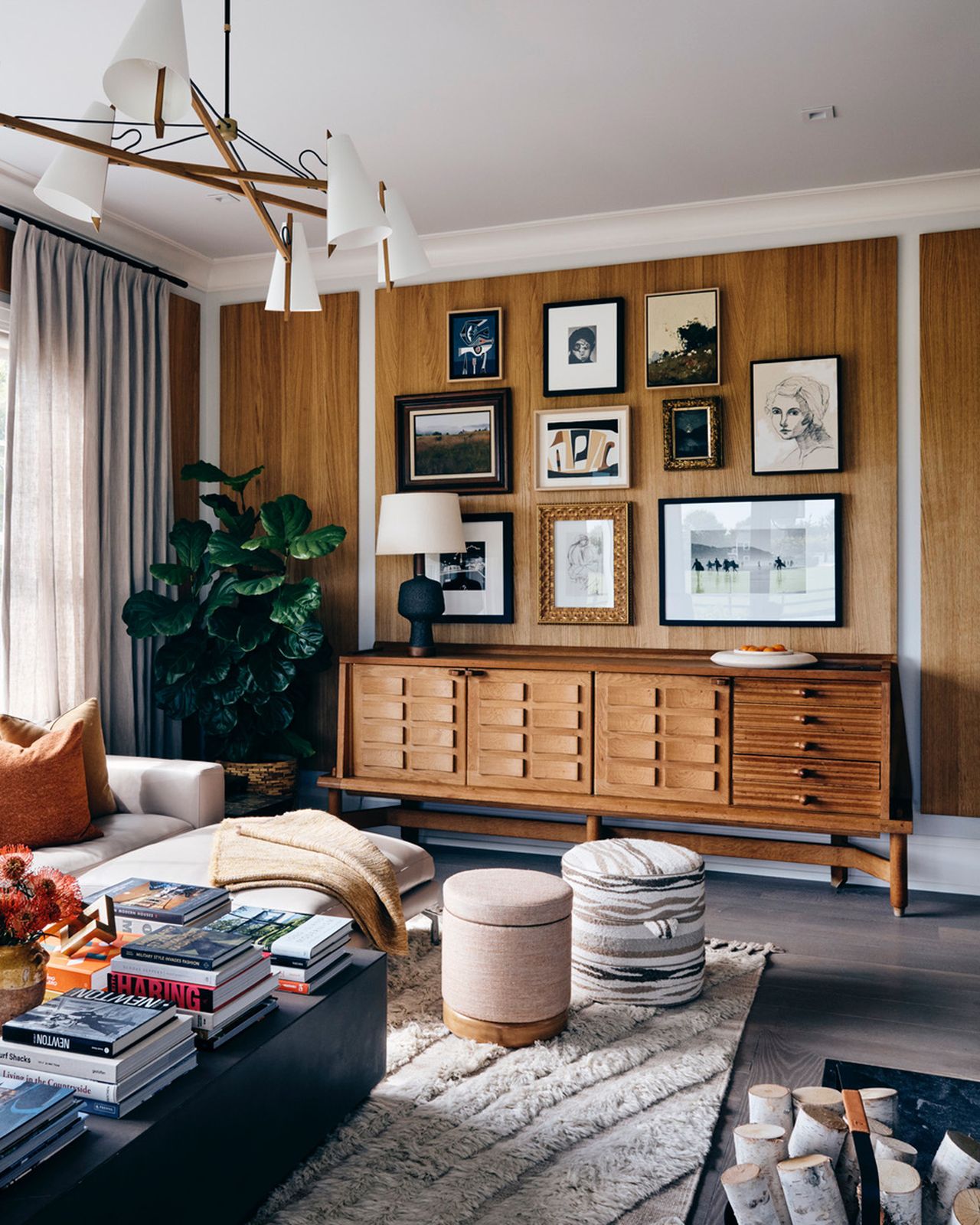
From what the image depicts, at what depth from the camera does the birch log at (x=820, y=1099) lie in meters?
1.57

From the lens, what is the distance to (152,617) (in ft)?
13.7

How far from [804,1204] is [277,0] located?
113 inches

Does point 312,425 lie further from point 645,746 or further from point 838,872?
point 838,872

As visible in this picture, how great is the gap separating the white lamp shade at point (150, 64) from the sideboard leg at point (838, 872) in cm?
332

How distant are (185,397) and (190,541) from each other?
85cm

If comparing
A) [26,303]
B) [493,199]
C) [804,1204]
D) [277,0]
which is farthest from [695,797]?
[26,303]

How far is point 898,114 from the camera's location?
3.22m

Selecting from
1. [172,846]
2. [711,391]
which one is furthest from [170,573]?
[711,391]

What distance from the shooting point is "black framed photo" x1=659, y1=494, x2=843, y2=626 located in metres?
3.91

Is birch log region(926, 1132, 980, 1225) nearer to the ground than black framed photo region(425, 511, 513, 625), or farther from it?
nearer to the ground

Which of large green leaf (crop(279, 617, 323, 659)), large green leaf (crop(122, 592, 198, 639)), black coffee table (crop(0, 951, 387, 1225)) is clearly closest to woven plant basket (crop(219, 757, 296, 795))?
large green leaf (crop(279, 617, 323, 659))

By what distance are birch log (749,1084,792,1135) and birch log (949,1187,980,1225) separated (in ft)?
0.97

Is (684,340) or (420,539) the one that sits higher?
(684,340)

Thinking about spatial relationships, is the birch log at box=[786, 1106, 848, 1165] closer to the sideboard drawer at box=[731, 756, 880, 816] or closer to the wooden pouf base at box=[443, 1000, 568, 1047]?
the wooden pouf base at box=[443, 1000, 568, 1047]
